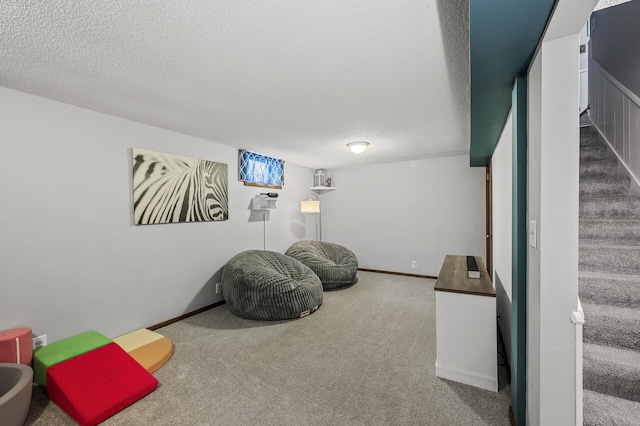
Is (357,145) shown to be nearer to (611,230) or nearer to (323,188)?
(323,188)

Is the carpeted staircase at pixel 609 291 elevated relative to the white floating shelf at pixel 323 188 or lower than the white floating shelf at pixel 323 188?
lower

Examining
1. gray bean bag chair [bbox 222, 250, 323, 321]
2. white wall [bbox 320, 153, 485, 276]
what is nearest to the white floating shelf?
white wall [bbox 320, 153, 485, 276]

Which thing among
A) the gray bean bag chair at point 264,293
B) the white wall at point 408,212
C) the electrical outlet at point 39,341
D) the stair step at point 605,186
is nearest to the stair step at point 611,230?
the stair step at point 605,186

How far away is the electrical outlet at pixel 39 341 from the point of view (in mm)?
2250

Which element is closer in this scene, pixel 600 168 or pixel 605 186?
pixel 605 186

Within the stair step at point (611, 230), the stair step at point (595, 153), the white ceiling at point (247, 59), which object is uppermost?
the white ceiling at point (247, 59)

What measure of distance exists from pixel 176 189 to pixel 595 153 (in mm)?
4700

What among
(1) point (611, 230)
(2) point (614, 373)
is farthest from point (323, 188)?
(2) point (614, 373)

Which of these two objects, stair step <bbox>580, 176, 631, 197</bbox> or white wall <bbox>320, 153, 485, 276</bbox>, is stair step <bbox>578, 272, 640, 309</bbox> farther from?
white wall <bbox>320, 153, 485, 276</bbox>

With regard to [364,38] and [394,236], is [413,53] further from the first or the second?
[394,236]

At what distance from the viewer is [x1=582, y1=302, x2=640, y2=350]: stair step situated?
63.3 inches

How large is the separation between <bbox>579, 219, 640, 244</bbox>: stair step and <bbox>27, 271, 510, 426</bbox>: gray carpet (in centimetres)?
136

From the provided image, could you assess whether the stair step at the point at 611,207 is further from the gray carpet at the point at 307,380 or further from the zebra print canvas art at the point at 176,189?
the zebra print canvas art at the point at 176,189

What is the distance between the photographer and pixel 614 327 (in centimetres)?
165
